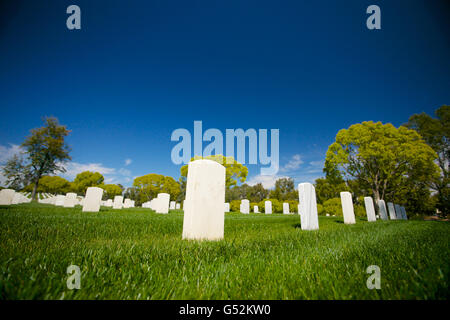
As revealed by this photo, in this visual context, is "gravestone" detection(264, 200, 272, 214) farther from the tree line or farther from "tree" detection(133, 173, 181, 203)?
"tree" detection(133, 173, 181, 203)

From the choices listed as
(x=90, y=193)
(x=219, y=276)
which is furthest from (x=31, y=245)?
(x=90, y=193)

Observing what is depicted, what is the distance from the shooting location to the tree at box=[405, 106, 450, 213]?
19.8 m

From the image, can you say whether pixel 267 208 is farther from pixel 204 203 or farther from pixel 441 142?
pixel 441 142

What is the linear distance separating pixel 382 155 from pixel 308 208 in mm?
17739

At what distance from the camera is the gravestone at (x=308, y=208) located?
243 inches

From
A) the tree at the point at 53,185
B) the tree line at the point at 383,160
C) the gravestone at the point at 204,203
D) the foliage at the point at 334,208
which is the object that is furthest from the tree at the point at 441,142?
the tree at the point at 53,185

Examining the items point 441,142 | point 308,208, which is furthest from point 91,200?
point 441,142

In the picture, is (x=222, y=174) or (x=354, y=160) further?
(x=354, y=160)

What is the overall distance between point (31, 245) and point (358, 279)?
382cm

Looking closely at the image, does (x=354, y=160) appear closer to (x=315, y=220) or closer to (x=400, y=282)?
(x=315, y=220)

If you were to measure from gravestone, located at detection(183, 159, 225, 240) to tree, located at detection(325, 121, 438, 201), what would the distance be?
69.8ft

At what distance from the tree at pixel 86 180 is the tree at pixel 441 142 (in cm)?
6461

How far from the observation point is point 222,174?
13.4 feet

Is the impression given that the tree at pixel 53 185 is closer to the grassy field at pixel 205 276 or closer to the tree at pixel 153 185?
the tree at pixel 153 185
